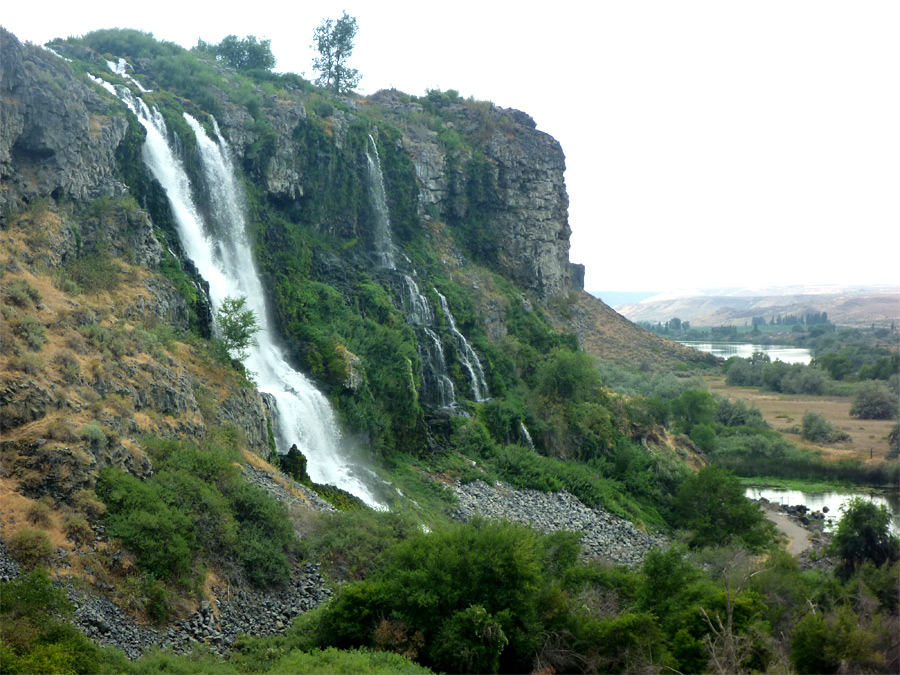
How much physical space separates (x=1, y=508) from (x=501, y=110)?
4411 cm

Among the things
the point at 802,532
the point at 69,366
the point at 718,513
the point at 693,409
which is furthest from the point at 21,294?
the point at 693,409

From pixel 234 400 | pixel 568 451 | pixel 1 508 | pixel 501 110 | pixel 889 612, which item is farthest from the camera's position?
pixel 501 110

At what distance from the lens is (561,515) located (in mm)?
29484

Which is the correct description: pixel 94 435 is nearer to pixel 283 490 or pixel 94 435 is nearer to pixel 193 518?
pixel 193 518

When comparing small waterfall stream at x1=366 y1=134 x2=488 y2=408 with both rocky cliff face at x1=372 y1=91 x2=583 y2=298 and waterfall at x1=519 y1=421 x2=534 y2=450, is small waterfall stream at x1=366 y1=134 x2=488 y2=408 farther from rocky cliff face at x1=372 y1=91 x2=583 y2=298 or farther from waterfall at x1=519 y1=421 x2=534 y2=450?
rocky cliff face at x1=372 y1=91 x2=583 y2=298

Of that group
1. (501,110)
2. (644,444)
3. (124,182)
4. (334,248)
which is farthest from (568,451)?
(501,110)

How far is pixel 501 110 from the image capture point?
5269 cm

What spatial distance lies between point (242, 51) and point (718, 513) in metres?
38.0

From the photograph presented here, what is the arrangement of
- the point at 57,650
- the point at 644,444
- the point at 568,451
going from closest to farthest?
the point at 57,650
the point at 568,451
the point at 644,444

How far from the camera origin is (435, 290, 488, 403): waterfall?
37.0 metres

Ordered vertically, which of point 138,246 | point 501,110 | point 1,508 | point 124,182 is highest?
point 501,110

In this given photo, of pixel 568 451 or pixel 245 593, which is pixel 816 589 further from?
pixel 568 451

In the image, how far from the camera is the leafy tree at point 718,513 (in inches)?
1188

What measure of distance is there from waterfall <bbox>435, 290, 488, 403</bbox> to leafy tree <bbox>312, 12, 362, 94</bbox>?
962 inches
